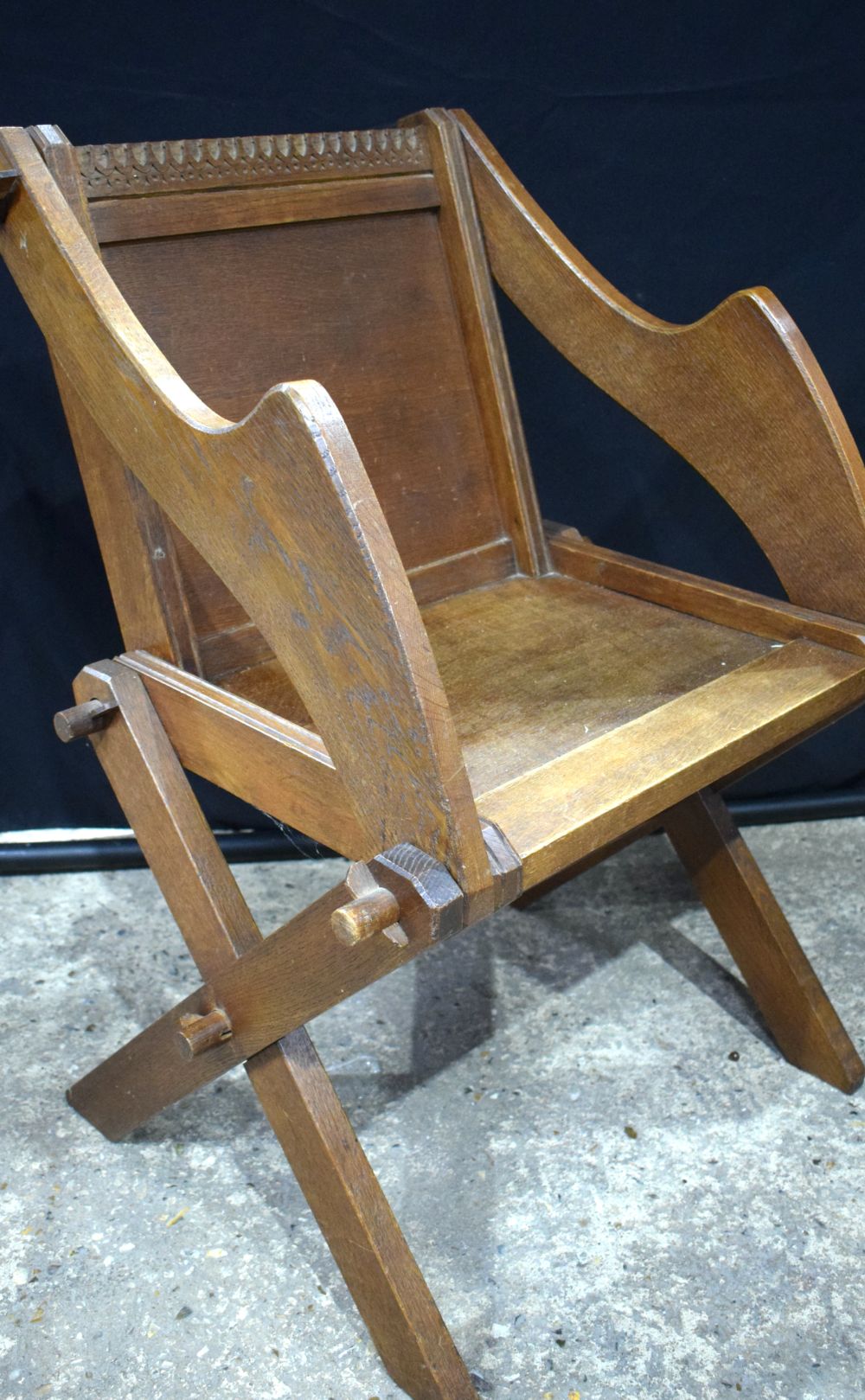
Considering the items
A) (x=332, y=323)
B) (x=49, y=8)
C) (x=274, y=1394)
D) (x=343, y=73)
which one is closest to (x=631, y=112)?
(x=343, y=73)

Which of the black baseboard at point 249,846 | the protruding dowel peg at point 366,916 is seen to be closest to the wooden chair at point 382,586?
the protruding dowel peg at point 366,916

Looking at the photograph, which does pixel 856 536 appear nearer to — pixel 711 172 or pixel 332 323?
pixel 332 323

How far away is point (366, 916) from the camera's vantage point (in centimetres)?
93

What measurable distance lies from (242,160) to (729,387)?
59cm

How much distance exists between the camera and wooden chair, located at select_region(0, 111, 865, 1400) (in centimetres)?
95

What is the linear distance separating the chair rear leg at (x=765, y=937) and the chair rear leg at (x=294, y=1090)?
0.62 meters

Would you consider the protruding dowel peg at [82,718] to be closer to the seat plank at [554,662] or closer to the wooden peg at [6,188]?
the seat plank at [554,662]

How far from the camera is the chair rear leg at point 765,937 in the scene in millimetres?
1633

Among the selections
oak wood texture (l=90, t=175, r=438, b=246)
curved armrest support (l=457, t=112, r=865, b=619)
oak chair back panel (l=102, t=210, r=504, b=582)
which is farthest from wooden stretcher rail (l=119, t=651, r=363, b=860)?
curved armrest support (l=457, t=112, r=865, b=619)

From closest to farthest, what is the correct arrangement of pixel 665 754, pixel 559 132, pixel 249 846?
pixel 665 754
pixel 559 132
pixel 249 846

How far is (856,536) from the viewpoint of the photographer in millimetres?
1295

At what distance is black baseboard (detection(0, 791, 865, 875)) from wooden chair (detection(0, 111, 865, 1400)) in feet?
1.93

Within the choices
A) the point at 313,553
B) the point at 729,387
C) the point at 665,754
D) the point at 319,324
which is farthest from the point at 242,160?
the point at 665,754

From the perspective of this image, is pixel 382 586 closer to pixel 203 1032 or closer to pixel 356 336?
pixel 203 1032
